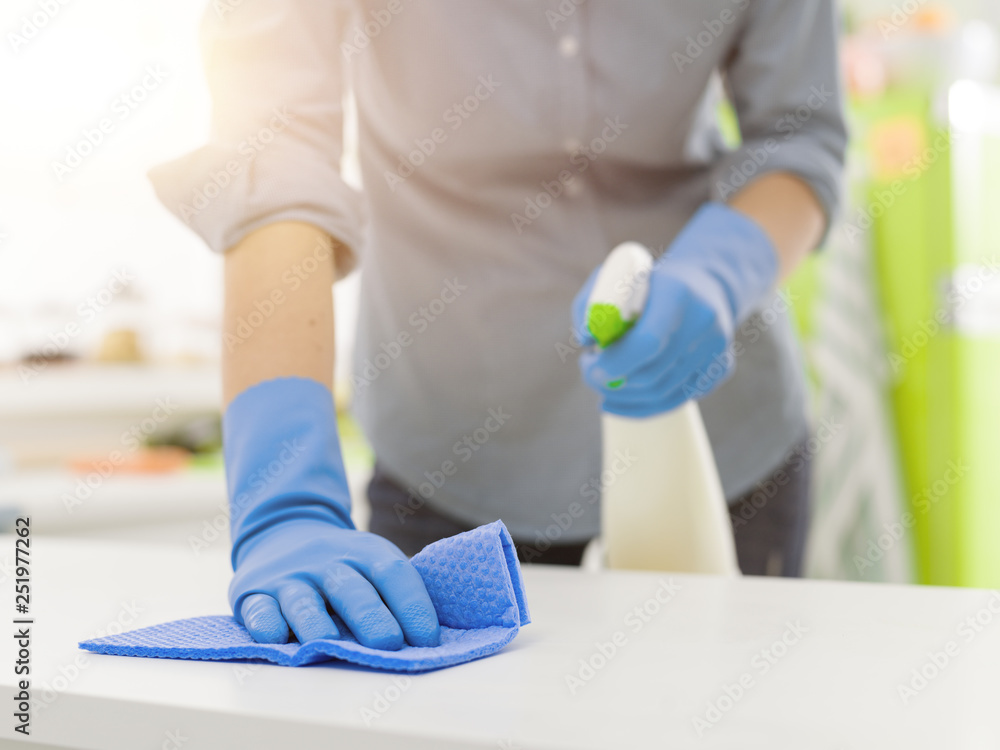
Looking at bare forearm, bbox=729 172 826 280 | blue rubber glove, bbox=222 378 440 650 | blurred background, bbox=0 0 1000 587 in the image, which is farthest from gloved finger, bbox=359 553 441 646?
blurred background, bbox=0 0 1000 587

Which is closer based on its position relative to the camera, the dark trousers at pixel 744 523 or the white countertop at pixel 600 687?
the white countertop at pixel 600 687

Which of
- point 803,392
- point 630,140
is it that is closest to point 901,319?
point 803,392

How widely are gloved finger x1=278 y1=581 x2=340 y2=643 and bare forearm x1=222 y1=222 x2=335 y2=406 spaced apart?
24 centimetres

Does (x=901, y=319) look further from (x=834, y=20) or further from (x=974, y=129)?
(x=834, y=20)

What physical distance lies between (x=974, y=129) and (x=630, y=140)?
61.6 inches

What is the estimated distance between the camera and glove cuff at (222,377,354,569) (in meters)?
0.69

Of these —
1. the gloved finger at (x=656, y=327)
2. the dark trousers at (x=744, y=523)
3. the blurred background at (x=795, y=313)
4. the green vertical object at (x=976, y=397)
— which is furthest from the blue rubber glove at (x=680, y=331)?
the green vertical object at (x=976, y=397)

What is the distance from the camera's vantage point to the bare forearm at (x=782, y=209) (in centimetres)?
102

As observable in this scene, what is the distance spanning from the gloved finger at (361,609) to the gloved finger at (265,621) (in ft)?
0.10

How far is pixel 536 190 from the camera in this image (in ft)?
3.41

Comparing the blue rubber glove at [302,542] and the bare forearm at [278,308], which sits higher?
the bare forearm at [278,308]

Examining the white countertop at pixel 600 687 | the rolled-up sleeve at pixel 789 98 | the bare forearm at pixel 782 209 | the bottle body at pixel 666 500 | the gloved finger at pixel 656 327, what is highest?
the rolled-up sleeve at pixel 789 98

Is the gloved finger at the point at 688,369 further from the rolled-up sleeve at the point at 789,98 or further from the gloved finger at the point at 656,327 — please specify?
the rolled-up sleeve at the point at 789,98

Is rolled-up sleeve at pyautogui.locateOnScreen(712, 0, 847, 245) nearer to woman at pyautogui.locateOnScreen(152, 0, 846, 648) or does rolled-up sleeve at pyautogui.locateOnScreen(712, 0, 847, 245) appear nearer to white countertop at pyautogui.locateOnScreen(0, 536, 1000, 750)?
woman at pyautogui.locateOnScreen(152, 0, 846, 648)
